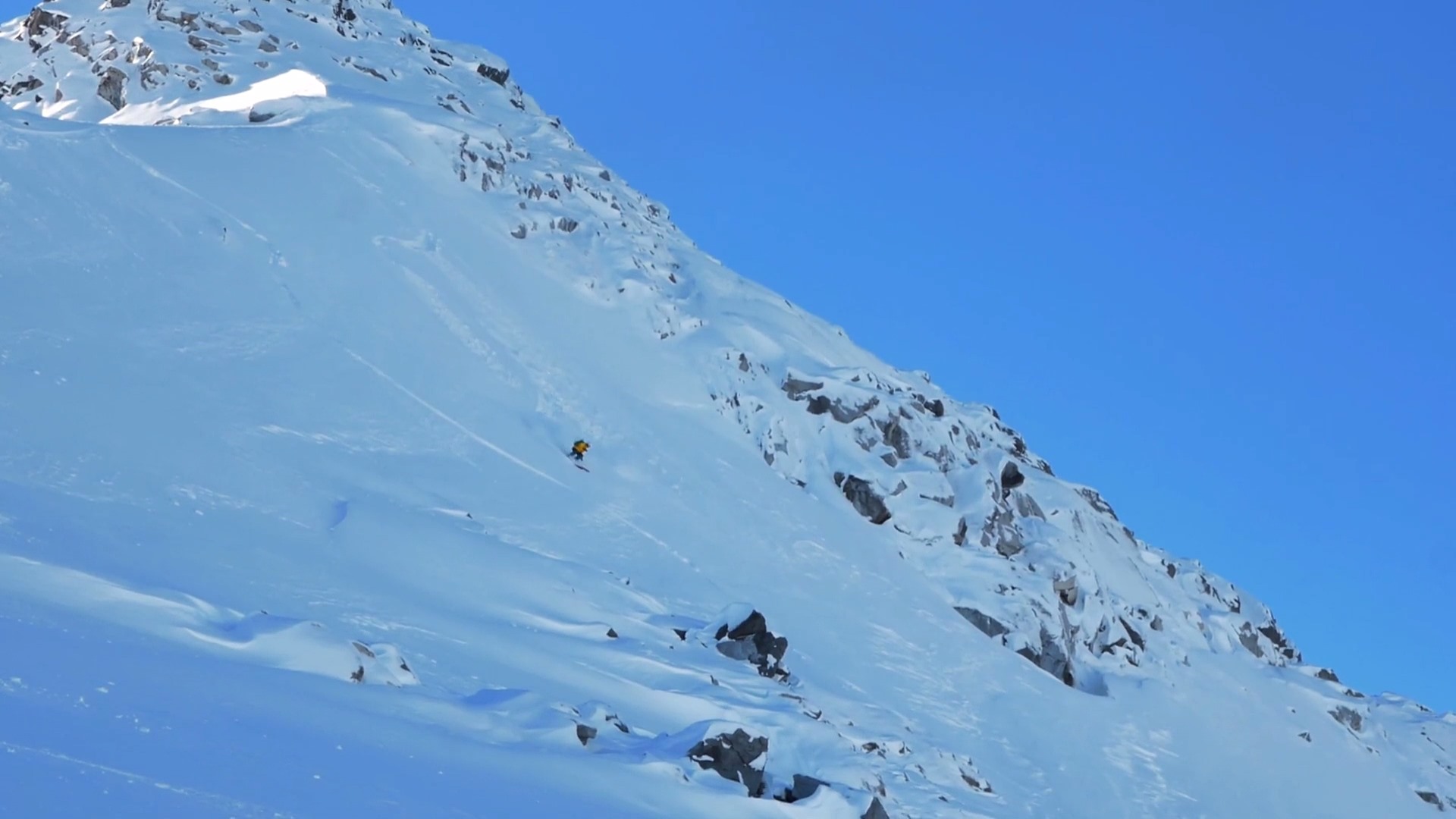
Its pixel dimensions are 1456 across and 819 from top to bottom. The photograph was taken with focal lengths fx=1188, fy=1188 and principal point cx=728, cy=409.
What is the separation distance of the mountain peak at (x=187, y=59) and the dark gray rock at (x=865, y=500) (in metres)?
18.3

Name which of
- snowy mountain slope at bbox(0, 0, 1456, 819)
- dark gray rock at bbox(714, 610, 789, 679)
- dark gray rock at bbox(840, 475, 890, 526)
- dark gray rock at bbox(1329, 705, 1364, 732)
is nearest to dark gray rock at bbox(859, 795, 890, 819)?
snowy mountain slope at bbox(0, 0, 1456, 819)

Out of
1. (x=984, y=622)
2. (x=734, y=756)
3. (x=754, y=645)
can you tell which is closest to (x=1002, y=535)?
(x=984, y=622)

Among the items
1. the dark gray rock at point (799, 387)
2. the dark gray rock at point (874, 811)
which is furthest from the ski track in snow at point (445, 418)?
the dark gray rock at point (799, 387)

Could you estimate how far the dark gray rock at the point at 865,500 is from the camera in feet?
100

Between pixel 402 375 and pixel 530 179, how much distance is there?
49.5ft

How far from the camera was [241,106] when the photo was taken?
33531 mm

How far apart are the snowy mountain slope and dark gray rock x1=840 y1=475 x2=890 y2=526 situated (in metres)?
0.11

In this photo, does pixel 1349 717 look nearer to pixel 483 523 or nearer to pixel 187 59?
pixel 483 523

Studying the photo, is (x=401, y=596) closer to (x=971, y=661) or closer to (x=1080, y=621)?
(x=971, y=661)

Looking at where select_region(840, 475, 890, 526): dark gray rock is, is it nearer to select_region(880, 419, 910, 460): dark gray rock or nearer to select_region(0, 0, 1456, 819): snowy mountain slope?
select_region(0, 0, 1456, 819): snowy mountain slope

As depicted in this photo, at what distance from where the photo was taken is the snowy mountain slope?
26.5 feet

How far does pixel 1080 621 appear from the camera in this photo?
31.4 metres

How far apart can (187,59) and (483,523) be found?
86.3 ft

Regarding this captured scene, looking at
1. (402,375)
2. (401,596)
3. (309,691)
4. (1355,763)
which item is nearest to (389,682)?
(309,691)
